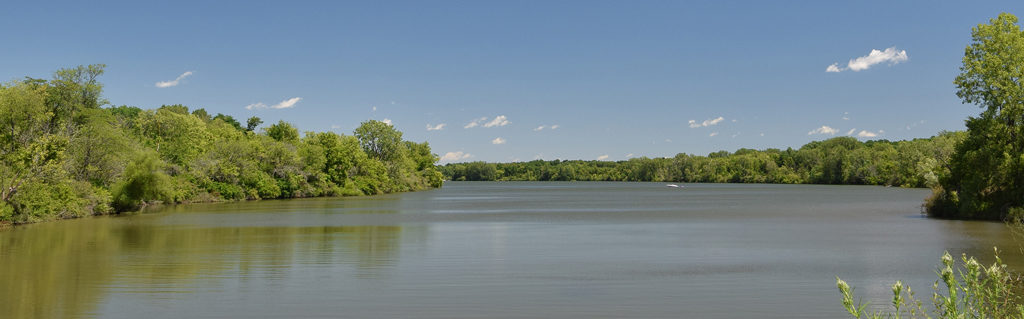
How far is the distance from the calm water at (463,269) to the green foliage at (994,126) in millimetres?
3176

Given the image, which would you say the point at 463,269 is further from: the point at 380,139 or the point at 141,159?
the point at 380,139

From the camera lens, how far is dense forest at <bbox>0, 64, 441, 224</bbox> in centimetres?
3434

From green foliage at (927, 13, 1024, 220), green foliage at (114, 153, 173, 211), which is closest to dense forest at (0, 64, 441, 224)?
green foliage at (114, 153, 173, 211)

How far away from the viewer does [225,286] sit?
612 inches

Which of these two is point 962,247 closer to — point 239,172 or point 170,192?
point 170,192

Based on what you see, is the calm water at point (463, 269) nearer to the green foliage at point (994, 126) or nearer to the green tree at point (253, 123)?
the green foliage at point (994, 126)

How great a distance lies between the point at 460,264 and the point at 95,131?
1349 inches

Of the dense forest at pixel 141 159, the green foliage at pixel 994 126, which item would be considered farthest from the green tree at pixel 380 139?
the green foliage at pixel 994 126

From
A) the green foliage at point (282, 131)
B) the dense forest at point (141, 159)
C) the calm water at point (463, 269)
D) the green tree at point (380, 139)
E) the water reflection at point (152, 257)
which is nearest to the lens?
the calm water at point (463, 269)

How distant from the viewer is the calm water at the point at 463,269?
521 inches

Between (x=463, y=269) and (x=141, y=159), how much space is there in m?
36.2

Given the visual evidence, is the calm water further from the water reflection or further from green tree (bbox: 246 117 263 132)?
green tree (bbox: 246 117 263 132)

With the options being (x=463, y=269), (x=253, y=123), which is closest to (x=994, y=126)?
(x=463, y=269)

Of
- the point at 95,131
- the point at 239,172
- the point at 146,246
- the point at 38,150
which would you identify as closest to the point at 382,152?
the point at 239,172
